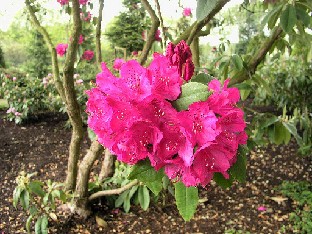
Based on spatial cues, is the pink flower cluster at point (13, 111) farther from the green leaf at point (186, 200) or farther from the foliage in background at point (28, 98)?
the green leaf at point (186, 200)

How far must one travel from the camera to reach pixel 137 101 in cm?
61

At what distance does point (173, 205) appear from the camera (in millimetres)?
2922

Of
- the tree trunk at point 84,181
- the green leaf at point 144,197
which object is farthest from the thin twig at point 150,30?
the green leaf at point 144,197

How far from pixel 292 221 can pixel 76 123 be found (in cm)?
185

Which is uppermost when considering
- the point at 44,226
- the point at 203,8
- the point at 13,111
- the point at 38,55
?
the point at 38,55

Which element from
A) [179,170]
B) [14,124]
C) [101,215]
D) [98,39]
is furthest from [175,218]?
[14,124]

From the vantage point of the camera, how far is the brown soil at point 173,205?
2.64 metres

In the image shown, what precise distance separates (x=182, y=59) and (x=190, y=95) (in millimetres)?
115

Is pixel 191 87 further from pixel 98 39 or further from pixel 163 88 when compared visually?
pixel 98 39

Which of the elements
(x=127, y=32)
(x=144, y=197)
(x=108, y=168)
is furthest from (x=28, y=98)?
(x=144, y=197)

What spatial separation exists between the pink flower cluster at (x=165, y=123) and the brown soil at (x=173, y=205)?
1.46m

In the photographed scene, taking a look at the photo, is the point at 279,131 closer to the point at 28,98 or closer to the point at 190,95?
the point at 190,95

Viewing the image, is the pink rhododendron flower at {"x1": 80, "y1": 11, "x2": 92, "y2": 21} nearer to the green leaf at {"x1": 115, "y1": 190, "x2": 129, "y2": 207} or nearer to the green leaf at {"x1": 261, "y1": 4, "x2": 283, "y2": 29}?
the green leaf at {"x1": 115, "y1": 190, "x2": 129, "y2": 207}

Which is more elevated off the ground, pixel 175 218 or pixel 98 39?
pixel 98 39
